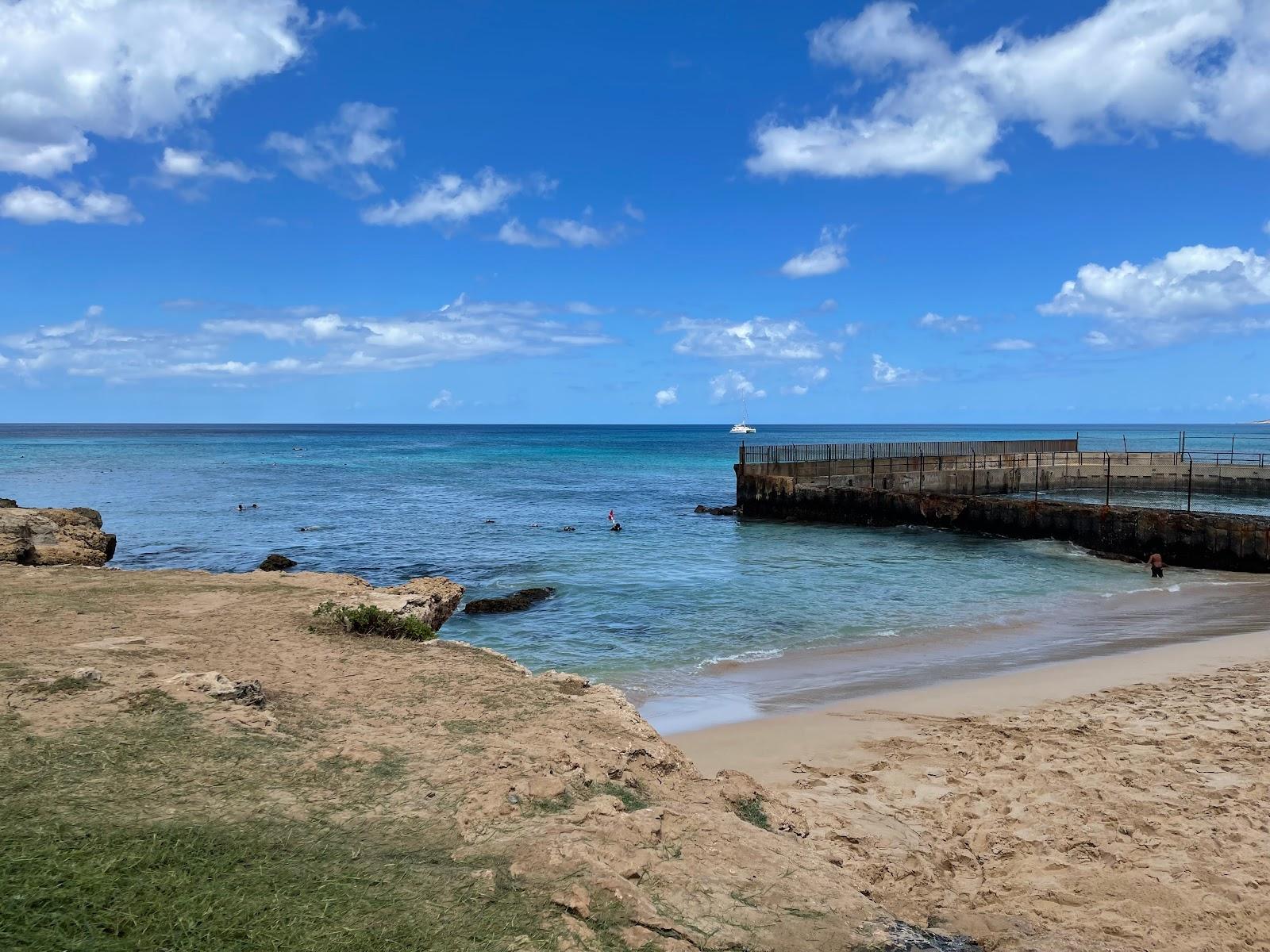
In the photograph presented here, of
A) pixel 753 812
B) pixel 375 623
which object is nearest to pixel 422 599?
pixel 375 623

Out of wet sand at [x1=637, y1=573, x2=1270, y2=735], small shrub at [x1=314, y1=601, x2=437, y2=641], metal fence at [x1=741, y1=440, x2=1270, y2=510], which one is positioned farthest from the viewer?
metal fence at [x1=741, y1=440, x2=1270, y2=510]

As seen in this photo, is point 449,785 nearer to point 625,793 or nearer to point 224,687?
point 625,793

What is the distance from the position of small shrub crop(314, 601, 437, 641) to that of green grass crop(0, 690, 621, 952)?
15.6ft

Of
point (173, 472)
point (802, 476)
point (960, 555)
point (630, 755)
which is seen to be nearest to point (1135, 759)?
point (630, 755)

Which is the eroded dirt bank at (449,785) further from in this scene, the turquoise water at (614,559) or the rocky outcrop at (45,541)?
the rocky outcrop at (45,541)

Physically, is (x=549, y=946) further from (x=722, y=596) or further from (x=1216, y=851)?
(x=722, y=596)

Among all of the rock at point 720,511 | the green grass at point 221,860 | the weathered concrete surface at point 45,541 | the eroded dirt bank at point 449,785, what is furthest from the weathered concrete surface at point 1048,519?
the weathered concrete surface at point 45,541

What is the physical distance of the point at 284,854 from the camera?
5.23m

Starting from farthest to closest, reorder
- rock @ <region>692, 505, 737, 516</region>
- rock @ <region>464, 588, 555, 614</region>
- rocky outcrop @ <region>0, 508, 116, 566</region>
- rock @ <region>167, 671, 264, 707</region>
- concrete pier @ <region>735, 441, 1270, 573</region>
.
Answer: rock @ <region>692, 505, 737, 516</region> → concrete pier @ <region>735, 441, 1270, 573</region> → rock @ <region>464, 588, 555, 614</region> → rocky outcrop @ <region>0, 508, 116, 566</region> → rock @ <region>167, 671, 264, 707</region>

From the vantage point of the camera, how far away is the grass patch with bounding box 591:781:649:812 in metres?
6.68

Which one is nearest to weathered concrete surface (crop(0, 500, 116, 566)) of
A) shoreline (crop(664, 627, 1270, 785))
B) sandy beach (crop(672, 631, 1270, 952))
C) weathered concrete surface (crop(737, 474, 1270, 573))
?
shoreline (crop(664, 627, 1270, 785))

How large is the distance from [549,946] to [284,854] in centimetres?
185

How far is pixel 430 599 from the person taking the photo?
14.6m

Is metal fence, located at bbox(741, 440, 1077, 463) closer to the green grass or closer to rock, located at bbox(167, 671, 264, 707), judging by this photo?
rock, located at bbox(167, 671, 264, 707)
